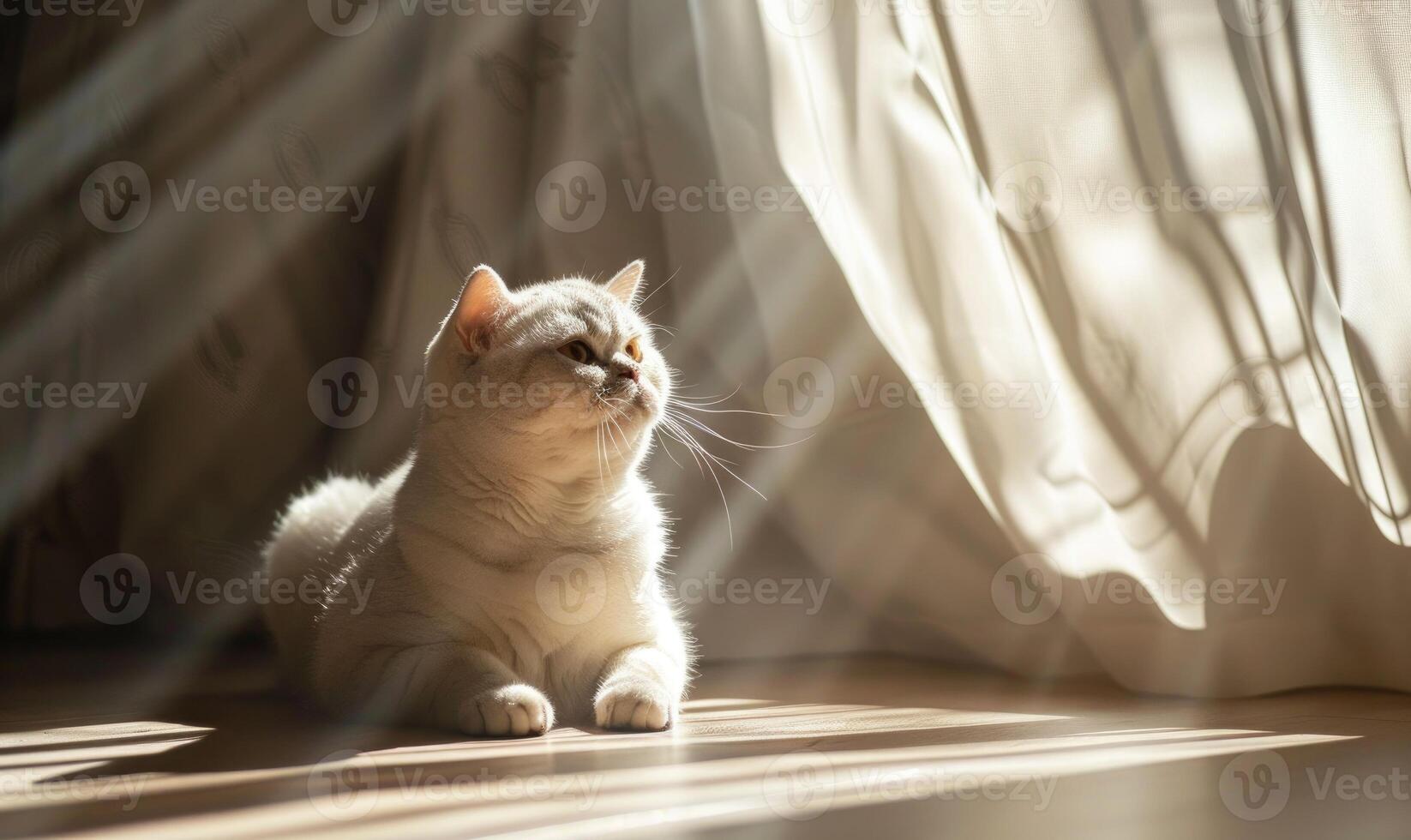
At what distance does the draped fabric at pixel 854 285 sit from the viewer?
159 centimetres

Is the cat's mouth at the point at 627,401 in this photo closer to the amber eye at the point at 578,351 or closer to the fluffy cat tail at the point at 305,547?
the amber eye at the point at 578,351

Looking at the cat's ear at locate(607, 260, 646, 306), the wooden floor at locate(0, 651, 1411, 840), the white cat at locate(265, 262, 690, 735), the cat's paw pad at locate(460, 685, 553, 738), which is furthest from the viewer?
the cat's ear at locate(607, 260, 646, 306)

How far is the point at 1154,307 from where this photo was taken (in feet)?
5.55

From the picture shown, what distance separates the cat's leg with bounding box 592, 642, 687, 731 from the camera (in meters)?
1.43

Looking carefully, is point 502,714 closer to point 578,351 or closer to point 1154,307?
point 578,351

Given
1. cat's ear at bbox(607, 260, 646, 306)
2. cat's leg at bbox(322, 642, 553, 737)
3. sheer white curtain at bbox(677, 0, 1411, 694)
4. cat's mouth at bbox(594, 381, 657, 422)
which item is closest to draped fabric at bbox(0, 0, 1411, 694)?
sheer white curtain at bbox(677, 0, 1411, 694)

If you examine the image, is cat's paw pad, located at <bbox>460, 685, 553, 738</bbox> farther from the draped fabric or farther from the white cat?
the draped fabric

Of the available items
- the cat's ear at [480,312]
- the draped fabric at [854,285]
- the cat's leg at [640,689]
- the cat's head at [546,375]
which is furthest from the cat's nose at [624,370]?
the draped fabric at [854,285]

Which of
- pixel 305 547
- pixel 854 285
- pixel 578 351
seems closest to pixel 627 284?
pixel 578 351

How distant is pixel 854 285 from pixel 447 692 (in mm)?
1041

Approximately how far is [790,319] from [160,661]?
1486 millimetres

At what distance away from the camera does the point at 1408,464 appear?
150cm

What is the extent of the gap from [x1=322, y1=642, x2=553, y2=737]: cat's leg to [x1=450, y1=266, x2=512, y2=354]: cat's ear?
44cm

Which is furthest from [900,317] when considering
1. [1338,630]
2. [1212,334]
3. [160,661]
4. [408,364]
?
[160,661]
